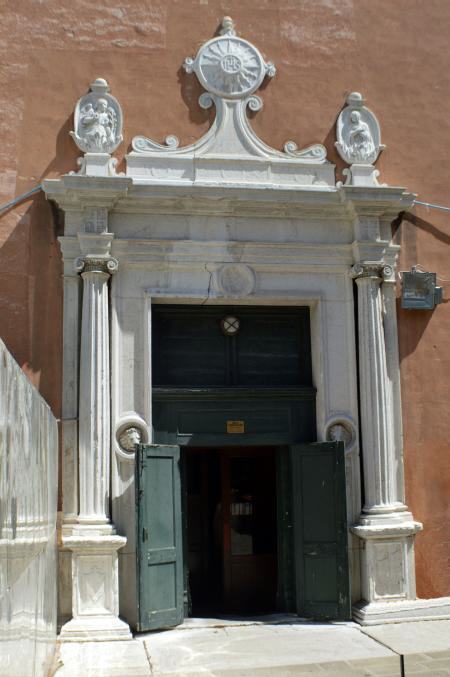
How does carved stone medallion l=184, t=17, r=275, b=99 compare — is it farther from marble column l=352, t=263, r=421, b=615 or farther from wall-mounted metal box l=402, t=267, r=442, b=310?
wall-mounted metal box l=402, t=267, r=442, b=310

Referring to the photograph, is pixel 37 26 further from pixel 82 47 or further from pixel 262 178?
pixel 262 178

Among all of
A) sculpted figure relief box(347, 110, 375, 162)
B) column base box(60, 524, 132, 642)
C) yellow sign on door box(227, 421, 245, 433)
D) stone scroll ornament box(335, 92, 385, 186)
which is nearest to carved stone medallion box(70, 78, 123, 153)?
stone scroll ornament box(335, 92, 385, 186)

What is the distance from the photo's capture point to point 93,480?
8.73 meters

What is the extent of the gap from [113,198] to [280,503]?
3.91 meters

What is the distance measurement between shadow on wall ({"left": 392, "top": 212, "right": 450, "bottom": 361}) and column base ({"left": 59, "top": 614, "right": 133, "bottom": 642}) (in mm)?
4291

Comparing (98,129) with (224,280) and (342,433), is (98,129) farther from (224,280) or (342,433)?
(342,433)

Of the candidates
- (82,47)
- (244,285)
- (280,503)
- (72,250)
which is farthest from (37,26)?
(280,503)

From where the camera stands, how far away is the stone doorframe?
888cm

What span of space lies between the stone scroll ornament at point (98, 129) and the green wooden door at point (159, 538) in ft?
10.5

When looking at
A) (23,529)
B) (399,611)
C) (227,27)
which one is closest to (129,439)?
(399,611)

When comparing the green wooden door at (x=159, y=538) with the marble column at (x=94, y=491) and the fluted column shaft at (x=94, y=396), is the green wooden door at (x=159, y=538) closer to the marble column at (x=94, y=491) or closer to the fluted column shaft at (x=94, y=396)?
the marble column at (x=94, y=491)

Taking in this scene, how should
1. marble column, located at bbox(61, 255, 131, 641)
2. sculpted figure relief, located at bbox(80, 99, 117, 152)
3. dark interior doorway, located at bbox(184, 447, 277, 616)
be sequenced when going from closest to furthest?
marble column, located at bbox(61, 255, 131, 641) → sculpted figure relief, located at bbox(80, 99, 117, 152) → dark interior doorway, located at bbox(184, 447, 277, 616)

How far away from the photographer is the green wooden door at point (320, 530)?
29.3 feet

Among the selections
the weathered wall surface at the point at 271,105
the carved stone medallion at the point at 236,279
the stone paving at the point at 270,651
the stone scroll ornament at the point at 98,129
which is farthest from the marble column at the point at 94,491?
the carved stone medallion at the point at 236,279
